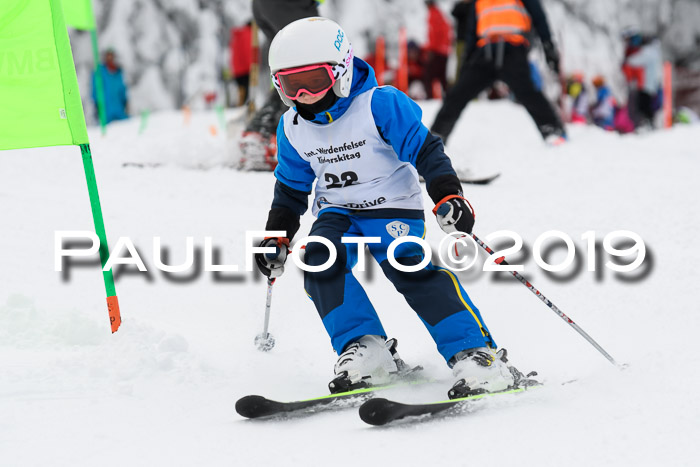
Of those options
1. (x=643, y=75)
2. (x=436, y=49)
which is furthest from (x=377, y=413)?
(x=643, y=75)

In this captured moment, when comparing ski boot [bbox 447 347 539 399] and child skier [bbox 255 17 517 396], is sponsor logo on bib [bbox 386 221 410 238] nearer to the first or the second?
child skier [bbox 255 17 517 396]

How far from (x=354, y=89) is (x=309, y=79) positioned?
197 millimetres

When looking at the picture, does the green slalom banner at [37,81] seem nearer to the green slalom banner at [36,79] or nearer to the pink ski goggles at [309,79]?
the green slalom banner at [36,79]

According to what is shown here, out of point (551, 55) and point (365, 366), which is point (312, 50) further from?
point (551, 55)

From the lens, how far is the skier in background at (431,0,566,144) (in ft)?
18.3

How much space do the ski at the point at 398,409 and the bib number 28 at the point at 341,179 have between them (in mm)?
886

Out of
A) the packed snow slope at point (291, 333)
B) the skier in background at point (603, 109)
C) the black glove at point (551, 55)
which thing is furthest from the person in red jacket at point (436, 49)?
the packed snow slope at point (291, 333)

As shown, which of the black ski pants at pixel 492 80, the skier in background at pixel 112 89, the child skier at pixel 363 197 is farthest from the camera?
the skier in background at pixel 112 89

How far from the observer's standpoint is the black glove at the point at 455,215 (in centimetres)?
227

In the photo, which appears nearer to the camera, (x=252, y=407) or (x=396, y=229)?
(x=252, y=407)

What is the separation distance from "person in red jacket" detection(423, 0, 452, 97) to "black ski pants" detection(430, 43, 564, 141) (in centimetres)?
530

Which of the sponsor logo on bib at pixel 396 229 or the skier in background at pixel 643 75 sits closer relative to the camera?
the sponsor logo on bib at pixel 396 229

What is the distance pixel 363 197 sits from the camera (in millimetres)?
2570

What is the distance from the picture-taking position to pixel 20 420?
6.48 feet
